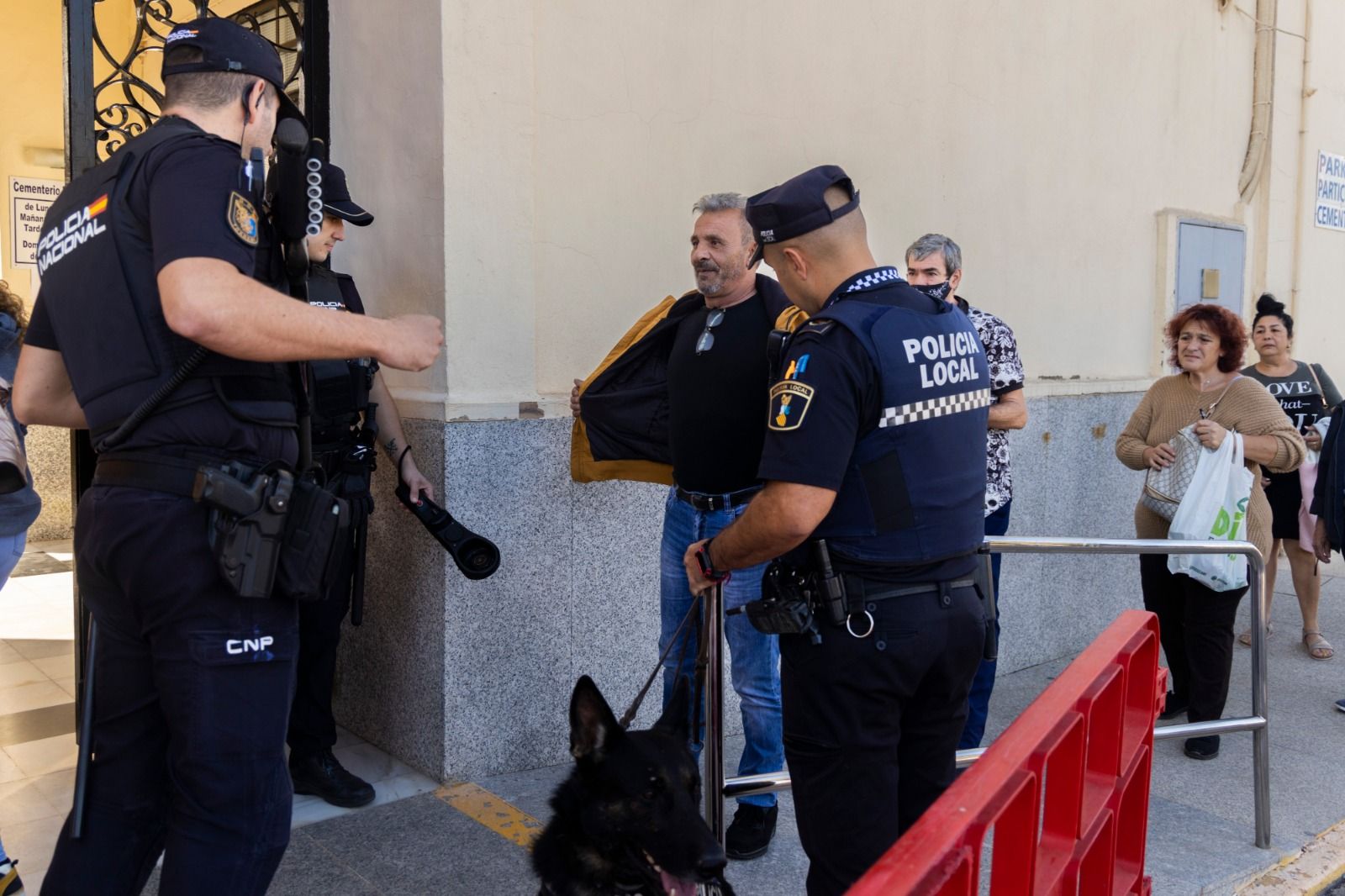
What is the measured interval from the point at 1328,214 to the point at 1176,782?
653 cm

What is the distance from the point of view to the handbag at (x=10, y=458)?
312cm

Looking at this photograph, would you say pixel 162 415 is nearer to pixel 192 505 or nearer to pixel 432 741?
pixel 192 505

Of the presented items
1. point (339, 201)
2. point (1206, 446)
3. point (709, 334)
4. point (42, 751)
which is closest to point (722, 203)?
point (709, 334)

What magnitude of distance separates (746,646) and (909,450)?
1.45 m

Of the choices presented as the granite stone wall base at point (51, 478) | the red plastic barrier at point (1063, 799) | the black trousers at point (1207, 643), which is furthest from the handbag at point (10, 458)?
the granite stone wall base at point (51, 478)

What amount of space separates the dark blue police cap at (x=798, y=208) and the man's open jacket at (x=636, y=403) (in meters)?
1.20

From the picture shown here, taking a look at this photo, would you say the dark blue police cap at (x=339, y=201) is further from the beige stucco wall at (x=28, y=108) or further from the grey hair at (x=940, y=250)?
the beige stucco wall at (x=28, y=108)

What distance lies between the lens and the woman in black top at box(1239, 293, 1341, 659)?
6.52m

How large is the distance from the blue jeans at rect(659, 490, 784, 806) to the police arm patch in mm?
1205

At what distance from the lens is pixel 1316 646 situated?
256 inches

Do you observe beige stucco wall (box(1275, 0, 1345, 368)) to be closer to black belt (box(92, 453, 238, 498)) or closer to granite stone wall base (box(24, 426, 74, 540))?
Answer: black belt (box(92, 453, 238, 498))

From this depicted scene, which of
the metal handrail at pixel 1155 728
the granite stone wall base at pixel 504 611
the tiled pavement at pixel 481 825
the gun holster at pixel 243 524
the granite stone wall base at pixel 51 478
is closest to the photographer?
the gun holster at pixel 243 524

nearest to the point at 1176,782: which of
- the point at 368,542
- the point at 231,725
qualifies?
the point at 368,542

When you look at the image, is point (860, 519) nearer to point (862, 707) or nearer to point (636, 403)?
point (862, 707)
